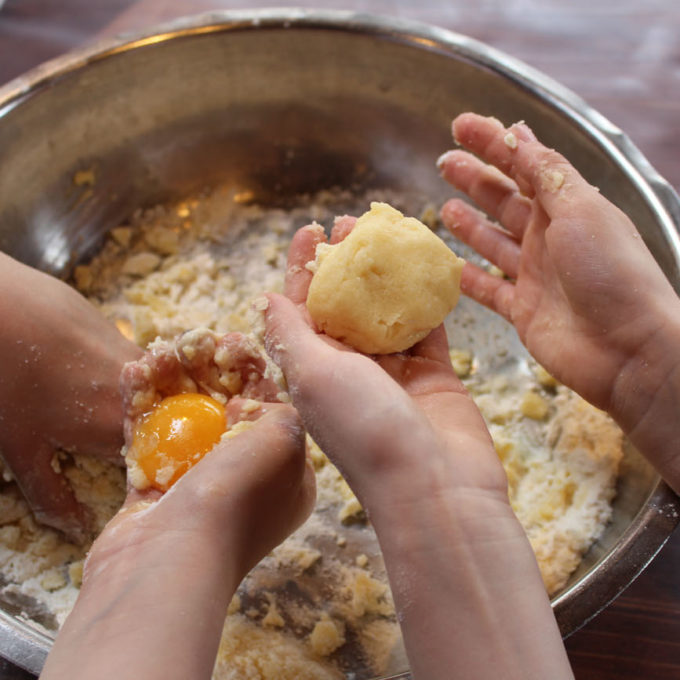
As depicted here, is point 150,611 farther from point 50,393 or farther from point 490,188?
point 490,188

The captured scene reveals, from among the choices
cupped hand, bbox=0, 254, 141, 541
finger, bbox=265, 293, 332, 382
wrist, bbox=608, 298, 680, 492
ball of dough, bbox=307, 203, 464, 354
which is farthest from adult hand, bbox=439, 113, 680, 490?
cupped hand, bbox=0, 254, 141, 541

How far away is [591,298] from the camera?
3.96 feet

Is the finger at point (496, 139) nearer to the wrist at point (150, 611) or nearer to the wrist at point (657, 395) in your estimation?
the wrist at point (657, 395)

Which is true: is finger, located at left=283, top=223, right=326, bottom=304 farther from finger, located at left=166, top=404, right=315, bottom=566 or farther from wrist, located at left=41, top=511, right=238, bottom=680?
wrist, located at left=41, top=511, right=238, bottom=680

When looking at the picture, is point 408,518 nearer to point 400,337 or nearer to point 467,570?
point 467,570

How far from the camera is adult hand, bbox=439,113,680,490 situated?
118 cm

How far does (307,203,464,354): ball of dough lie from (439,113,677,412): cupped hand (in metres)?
0.25

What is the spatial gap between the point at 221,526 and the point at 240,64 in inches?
59.1

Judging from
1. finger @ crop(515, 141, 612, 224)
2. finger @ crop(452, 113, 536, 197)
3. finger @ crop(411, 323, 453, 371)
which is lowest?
finger @ crop(411, 323, 453, 371)

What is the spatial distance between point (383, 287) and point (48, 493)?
0.84 metres

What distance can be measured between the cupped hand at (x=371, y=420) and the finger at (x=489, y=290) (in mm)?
530

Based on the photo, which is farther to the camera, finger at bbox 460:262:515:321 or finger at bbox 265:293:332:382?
finger at bbox 460:262:515:321

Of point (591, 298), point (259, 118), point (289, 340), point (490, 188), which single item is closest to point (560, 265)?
point (591, 298)

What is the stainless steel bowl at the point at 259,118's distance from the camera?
5.69 feet
